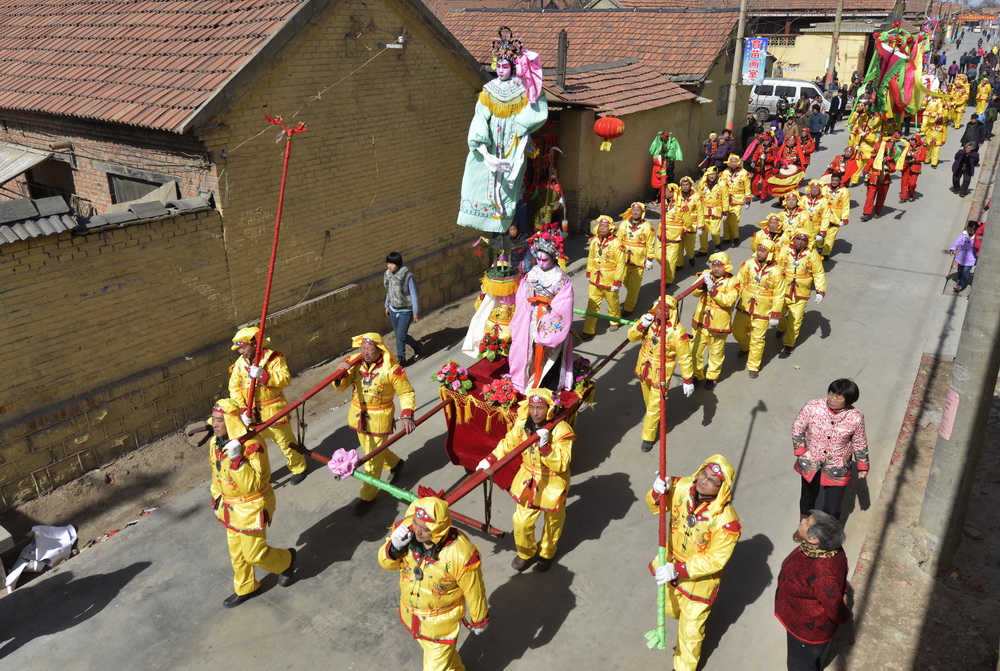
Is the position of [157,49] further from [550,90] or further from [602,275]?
[550,90]

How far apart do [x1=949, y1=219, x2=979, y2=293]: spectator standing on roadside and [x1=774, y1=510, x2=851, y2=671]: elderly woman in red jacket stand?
29.4ft

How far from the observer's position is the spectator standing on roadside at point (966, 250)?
1155cm

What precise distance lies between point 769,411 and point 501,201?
4.18m

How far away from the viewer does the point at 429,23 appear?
10.9 metres

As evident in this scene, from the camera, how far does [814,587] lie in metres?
4.78

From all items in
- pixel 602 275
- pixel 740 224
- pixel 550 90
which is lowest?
pixel 740 224

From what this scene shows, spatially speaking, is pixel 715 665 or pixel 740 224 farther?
pixel 740 224

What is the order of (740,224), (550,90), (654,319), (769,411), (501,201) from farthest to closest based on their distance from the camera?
(740,224), (550,90), (769,411), (501,201), (654,319)

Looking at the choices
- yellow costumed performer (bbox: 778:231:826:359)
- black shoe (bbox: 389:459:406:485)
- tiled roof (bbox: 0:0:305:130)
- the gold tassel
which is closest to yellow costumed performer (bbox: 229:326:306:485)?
black shoe (bbox: 389:459:406:485)

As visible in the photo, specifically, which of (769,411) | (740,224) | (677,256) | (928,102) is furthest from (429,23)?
(928,102)

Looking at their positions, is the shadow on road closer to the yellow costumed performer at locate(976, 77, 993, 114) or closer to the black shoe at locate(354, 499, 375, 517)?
the black shoe at locate(354, 499, 375, 517)

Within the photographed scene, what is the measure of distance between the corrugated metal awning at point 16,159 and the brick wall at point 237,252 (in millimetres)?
210

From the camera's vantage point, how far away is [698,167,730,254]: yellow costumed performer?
45.8 feet

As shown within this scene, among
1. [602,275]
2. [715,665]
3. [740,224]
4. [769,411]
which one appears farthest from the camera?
[740,224]
